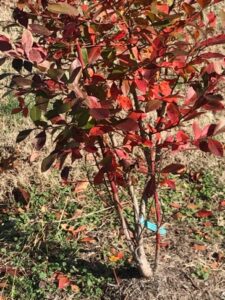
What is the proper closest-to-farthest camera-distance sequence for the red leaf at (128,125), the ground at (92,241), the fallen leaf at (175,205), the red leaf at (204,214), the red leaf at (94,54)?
the red leaf at (128,125), the red leaf at (94,54), the ground at (92,241), the red leaf at (204,214), the fallen leaf at (175,205)

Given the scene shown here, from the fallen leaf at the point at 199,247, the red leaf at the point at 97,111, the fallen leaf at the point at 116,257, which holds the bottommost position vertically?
the fallen leaf at the point at 199,247

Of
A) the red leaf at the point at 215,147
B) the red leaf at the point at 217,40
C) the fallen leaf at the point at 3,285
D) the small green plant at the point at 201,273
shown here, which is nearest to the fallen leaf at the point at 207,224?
the small green plant at the point at 201,273

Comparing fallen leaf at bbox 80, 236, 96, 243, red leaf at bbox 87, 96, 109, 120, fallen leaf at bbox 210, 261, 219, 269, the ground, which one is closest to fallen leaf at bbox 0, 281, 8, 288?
the ground

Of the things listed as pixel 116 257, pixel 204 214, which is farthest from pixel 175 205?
pixel 116 257

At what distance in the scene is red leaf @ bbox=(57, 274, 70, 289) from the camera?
256 cm

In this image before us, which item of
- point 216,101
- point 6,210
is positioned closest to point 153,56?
point 216,101

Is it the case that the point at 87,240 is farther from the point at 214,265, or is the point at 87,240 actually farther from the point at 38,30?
the point at 38,30

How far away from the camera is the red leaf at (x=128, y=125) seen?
152 cm

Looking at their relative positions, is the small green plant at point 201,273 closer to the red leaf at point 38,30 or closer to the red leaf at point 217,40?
the red leaf at point 217,40

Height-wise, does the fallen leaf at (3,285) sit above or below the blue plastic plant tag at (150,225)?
below

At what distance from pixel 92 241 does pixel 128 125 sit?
1466 mm

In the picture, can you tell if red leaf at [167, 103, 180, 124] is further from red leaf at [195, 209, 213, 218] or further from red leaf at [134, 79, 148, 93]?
red leaf at [195, 209, 213, 218]

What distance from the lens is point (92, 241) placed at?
287 centimetres

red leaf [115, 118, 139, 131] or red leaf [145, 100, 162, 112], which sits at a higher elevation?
red leaf [145, 100, 162, 112]
